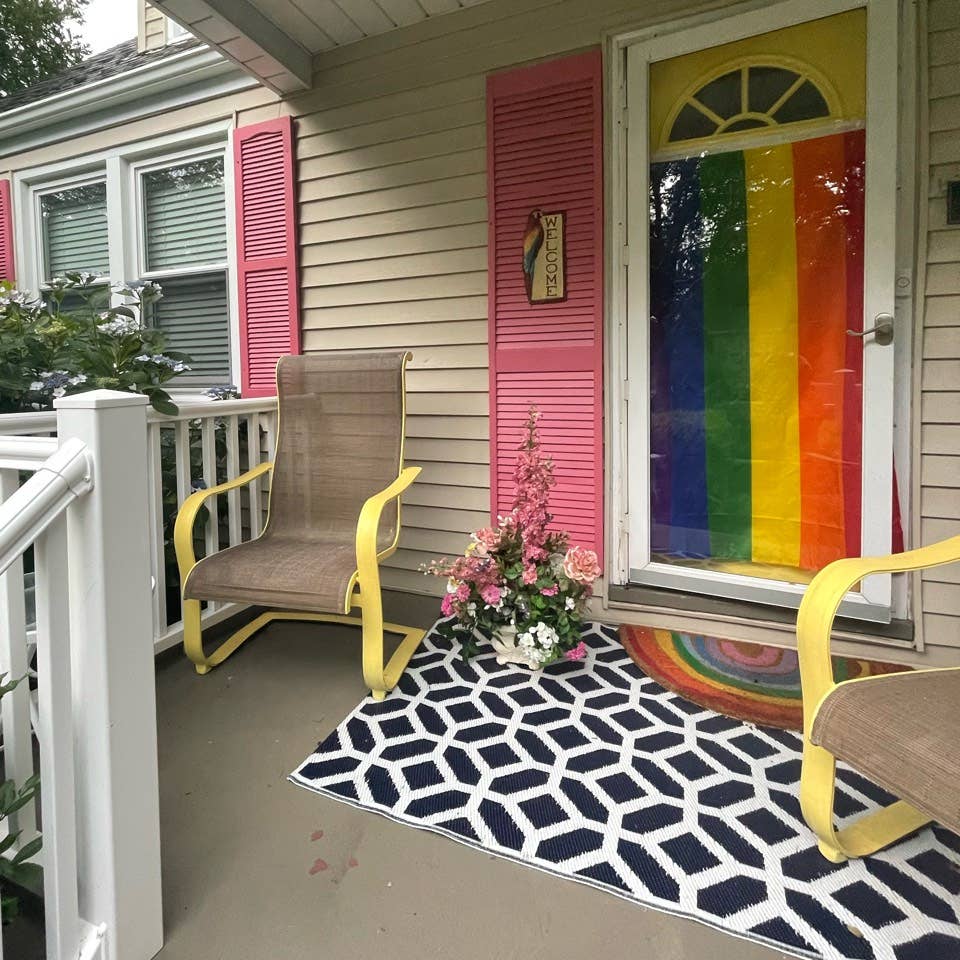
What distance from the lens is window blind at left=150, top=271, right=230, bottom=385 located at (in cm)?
354

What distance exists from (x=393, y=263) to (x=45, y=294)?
1.70 meters

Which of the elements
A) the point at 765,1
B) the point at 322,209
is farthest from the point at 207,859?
the point at 765,1

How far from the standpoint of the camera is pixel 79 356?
2350mm

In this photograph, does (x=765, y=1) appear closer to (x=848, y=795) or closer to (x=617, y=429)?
(x=617, y=429)

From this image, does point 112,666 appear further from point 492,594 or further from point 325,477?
point 325,477

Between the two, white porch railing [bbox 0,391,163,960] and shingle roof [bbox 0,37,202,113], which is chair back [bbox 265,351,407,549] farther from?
shingle roof [bbox 0,37,202,113]

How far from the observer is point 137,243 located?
3.69 metres

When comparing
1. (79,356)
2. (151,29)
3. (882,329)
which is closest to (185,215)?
(151,29)

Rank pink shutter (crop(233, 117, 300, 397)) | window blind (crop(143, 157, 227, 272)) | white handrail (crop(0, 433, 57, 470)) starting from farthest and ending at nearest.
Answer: window blind (crop(143, 157, 227, 272)) → pink shutter (crop(233, 117, 300, 397)) → white handrail (crop(0, 433, 57, 470))

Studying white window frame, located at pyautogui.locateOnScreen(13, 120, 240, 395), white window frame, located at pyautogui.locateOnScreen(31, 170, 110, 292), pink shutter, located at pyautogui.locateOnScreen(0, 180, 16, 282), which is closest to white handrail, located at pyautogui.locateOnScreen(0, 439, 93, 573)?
white window frame, located at pyautogui.locateOnScreen(13, 120, 240, 395)

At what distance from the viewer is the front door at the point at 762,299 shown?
2.12m

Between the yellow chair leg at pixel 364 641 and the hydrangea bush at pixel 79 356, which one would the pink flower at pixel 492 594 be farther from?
the hydrangea bush at pixel 79 356

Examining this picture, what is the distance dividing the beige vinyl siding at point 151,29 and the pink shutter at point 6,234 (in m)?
1.29

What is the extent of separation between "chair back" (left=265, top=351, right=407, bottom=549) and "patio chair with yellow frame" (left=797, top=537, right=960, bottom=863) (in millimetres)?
1654
